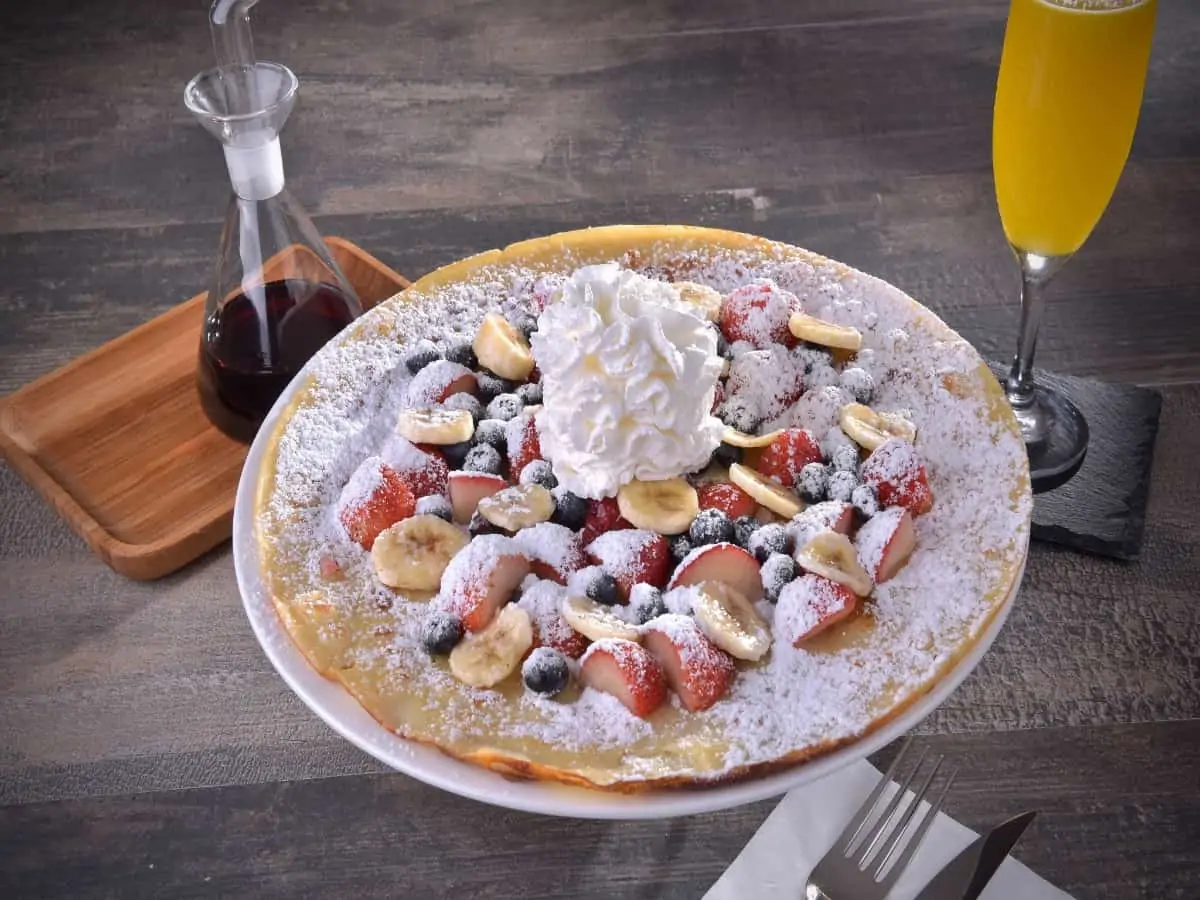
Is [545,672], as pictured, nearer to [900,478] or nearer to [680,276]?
[900,478]

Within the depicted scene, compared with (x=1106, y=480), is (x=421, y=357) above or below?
above

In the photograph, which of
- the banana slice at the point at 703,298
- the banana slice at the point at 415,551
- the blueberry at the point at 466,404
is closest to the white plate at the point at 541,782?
the banana slice at the point at 415,551

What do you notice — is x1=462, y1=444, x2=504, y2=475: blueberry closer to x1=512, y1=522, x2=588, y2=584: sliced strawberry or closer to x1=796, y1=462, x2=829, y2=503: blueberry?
x1=512, y1=522, x2=588, y2=584: sliced strawberry

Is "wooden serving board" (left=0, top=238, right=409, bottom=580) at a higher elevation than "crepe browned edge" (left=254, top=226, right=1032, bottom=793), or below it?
below

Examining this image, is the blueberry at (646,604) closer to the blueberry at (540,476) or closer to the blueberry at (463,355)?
the blueberry at (540,476)

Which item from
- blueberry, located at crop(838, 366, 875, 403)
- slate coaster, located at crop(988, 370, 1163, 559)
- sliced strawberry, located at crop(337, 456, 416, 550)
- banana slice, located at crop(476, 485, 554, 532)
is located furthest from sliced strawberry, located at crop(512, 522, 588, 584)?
slate coaster, located at crop(988, 370, 1163, 559)

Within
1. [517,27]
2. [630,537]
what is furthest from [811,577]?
[517,27]

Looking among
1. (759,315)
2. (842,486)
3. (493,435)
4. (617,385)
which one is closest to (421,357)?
(493,435)
